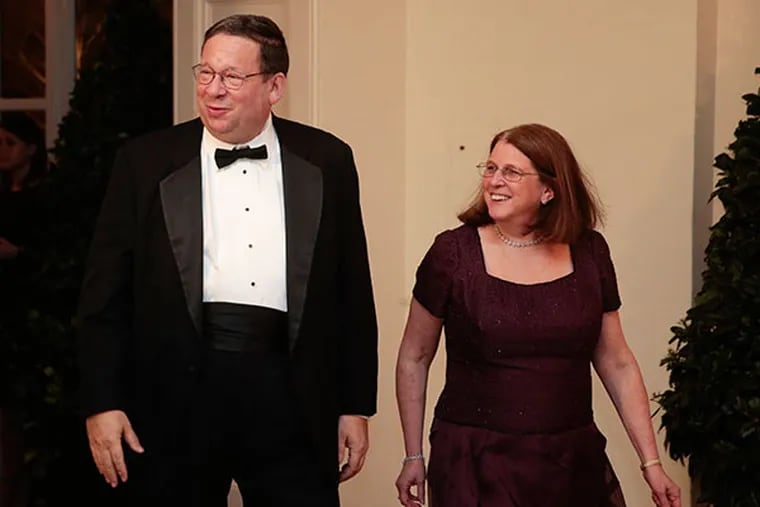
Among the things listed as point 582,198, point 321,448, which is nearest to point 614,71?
point 582,198

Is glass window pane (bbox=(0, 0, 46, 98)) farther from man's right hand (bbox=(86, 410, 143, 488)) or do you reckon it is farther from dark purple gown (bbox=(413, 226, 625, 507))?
man's right hand (bbox=(86, 410, 143, 488))

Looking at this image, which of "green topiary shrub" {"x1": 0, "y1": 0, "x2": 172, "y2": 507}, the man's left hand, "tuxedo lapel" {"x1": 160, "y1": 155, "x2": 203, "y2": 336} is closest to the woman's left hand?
the man's left hand

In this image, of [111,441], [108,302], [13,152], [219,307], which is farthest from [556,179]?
[13,152]

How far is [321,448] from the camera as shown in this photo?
338 cm

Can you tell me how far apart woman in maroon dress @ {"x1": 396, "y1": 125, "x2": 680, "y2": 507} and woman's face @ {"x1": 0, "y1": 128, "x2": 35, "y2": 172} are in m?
3.39

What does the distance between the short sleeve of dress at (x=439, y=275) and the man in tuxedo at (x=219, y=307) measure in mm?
334

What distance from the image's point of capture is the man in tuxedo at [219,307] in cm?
330

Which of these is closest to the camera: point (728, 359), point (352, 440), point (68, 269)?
point (352, 440)

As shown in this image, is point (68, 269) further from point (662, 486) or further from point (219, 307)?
point (662, 486)

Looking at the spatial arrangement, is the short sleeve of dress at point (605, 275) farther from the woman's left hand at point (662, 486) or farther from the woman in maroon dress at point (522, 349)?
the woman's left hand at point (662, 486)

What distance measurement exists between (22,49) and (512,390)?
4.07 m

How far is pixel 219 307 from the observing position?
131 inches

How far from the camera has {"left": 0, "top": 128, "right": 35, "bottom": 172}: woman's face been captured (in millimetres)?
6633

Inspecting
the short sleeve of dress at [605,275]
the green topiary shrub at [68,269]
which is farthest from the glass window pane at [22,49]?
the short sleeve of dress at [605,275]
